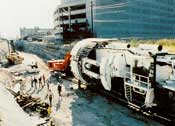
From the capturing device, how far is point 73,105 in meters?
25.3

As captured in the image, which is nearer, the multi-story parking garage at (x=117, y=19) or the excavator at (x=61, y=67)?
the excavator at (x=61, y=67)

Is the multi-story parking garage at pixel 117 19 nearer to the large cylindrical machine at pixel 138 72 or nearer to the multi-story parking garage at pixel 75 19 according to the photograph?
the multi-story parking garage at pixel 75 19

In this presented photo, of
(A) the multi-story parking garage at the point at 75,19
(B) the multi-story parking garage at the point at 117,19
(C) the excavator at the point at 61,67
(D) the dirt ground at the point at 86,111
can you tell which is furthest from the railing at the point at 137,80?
(A) the multi-story parking garage at the point at 75,19

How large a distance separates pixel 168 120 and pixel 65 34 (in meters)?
80.4

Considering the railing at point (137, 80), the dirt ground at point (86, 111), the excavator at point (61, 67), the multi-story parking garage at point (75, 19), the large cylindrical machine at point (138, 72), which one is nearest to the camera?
the large cylindrical machine at point (138, 72)

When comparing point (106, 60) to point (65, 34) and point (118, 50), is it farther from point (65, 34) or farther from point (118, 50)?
point (65, 34)

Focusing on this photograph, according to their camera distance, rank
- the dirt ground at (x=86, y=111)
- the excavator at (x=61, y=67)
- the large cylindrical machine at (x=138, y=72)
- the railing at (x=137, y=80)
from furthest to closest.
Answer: the excavator at (x=61, y=67) → the dirt ground at (x=86, y=111) → the railing at (x=137, y=80) → the large cylindrical machine at (x=138, y=72)

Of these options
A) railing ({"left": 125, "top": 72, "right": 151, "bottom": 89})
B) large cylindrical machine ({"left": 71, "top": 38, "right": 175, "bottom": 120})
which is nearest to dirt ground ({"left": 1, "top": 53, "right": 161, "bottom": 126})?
large cylindrical machine ({"left": 71, "top": 38, "right": 175, "bottom": 120})

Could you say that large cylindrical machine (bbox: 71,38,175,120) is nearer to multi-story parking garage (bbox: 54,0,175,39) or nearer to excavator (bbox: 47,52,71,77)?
excavator (bbox: 47,52,71,77)

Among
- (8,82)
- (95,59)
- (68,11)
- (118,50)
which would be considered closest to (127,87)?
(118,50)

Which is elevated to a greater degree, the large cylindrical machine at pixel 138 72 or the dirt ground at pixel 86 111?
the large cylindrical machine at pixel 138 72

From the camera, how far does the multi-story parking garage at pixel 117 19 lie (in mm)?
94562

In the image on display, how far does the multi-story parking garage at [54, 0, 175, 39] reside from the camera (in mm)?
94562

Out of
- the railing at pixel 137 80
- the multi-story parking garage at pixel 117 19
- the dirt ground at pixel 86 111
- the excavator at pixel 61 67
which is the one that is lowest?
the dirt ground at pixel 86 111
